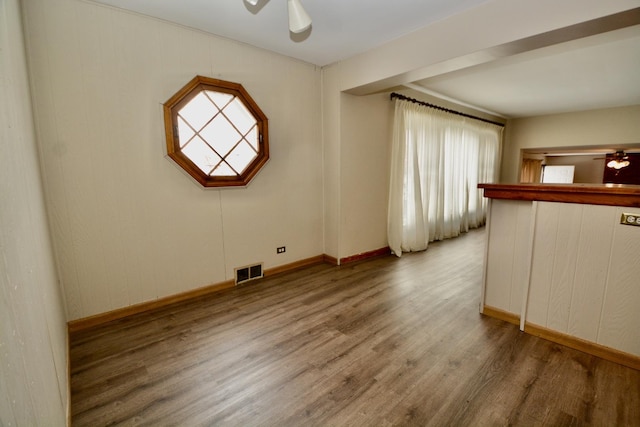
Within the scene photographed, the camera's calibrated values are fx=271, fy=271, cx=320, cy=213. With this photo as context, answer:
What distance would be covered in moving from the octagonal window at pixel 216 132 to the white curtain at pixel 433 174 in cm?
212

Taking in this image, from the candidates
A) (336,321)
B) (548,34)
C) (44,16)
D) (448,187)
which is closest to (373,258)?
(336,321)

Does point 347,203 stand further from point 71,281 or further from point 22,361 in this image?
point 22,361

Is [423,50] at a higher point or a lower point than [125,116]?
higher

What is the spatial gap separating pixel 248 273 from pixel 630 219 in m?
3.22

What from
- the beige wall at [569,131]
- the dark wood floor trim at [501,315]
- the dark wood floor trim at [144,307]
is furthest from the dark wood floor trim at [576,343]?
the beige wall at [569,131]

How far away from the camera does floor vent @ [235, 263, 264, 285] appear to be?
10.2ft

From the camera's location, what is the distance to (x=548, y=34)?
1.91 meters

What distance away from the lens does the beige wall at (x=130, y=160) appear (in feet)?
6.70

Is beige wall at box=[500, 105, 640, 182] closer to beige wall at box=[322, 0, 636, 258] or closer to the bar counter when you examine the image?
beige wall at box=[322, 0, 636, 258]

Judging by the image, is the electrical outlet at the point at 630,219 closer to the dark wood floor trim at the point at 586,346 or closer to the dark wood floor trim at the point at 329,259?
the dark wood floor trim at the point at 586,346

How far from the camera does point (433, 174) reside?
15.4ft

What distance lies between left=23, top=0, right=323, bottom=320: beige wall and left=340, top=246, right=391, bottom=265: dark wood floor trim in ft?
4.01

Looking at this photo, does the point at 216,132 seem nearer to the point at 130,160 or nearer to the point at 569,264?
the point at 130,160

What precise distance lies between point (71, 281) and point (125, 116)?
1414mm
